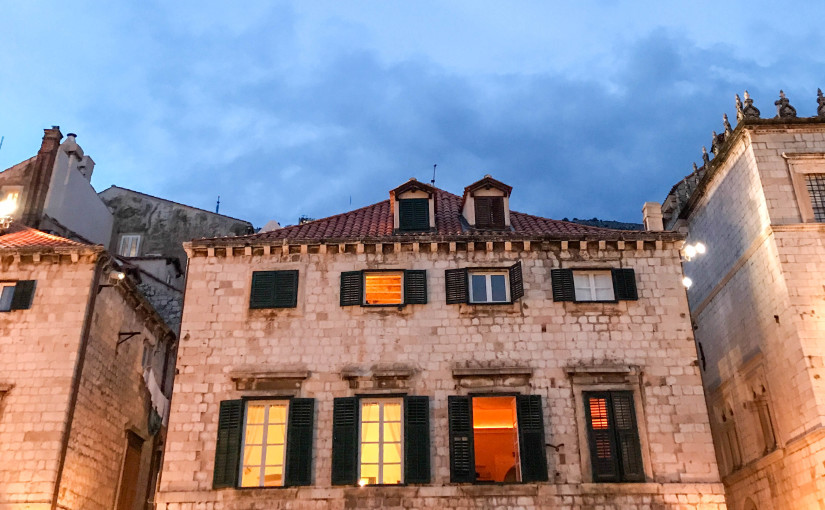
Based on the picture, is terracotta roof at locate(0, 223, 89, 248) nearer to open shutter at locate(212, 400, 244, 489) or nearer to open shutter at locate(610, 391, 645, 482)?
open shutter at locate(212, 400, 244, 489)

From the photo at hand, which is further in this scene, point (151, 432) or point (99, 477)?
point (151, 432)

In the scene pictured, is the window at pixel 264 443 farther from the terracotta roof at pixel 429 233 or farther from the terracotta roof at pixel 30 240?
the terracotta roof at pixel 30 240

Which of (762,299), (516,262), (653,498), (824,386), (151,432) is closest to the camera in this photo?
(653,498)

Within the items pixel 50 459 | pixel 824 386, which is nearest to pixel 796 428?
pixel 824 386

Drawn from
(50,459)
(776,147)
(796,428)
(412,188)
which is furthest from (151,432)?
(776,147)

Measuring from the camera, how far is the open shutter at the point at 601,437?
19.2 metres

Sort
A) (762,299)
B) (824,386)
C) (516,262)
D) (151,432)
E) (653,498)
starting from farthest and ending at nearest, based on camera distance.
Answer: (151,432)
(762,299)
(516,262)
(824,386)
(653,498)

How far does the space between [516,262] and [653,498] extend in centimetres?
738

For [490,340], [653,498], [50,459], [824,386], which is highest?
[490,340]

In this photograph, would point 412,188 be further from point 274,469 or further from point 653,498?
point 653,498

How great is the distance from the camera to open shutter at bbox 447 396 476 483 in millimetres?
19219

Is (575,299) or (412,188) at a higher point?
(412,188)

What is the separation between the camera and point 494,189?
2442 centimetres

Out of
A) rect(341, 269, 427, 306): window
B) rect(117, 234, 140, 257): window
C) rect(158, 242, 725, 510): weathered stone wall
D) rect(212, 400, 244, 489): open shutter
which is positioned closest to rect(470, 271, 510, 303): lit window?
rect(158, 242, 725, 510): weathered stone wall
